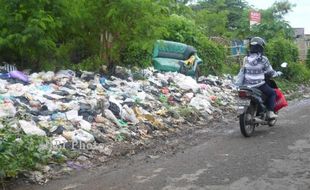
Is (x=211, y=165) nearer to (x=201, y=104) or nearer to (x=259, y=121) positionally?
(x=259, y=121)

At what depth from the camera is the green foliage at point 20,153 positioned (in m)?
5.21

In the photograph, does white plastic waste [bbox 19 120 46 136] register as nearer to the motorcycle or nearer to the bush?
the motorcycle

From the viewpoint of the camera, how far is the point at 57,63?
37.4 feet

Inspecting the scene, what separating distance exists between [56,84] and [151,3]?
2.86 meters

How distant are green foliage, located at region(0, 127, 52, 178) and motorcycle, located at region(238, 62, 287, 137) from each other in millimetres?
3254

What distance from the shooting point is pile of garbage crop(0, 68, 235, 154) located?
714 centimetres

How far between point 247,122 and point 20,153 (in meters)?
3.81

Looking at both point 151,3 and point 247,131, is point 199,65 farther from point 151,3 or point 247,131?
point 247,131

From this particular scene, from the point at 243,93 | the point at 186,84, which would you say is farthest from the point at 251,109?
the point at 186,84

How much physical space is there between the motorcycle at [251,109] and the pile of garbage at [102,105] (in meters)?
1.41

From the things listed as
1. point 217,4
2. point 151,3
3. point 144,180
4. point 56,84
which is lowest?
point 144,180

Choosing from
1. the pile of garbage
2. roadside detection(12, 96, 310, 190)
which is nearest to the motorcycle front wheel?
roadside detection(12, 96, 310, 190)

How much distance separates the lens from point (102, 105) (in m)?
8.36

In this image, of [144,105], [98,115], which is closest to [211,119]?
[144,105]
